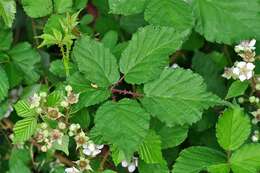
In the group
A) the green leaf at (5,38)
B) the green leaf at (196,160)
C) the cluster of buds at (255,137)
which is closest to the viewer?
the green leaf at (196,160)

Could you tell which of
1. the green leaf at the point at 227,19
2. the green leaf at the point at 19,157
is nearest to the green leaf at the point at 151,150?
the green leaf at the point at 227,19

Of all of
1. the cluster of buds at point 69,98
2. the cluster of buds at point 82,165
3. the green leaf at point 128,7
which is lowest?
the cluster of buds at point 82,165

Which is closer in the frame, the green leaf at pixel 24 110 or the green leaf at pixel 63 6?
the green leaf at pixel 24 110

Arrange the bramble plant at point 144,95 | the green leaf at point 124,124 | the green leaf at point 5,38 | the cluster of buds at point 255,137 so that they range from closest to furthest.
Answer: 1. the green leaf at point 124,124
2. the bramble plant at point 144,95
3. the cluster of buds at point 255,137
4. the green leaf at point 5,38

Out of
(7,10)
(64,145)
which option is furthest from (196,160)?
(7,10)

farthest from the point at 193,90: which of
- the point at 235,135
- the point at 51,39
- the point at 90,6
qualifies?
the point at 90,6

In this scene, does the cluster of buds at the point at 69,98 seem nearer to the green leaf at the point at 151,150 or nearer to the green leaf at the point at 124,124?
the green leaf at the point at 124,124

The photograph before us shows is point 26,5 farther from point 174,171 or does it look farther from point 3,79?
point 174,171
